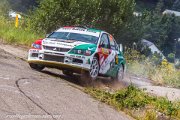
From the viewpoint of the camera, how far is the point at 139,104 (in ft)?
32.2

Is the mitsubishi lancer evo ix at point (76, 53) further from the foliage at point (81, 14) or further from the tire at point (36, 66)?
the foliage at point (81, 14)

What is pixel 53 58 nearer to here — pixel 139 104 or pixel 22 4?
pixel 139 104

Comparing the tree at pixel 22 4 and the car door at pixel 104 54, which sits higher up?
the tree at pixel 22 4

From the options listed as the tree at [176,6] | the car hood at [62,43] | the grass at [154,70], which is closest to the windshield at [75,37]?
the car hood at [62,43]

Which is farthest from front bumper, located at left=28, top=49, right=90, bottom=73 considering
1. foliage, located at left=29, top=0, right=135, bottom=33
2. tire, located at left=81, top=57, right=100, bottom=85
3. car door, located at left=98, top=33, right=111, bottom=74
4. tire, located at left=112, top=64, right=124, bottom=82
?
foliage, located at left=29, top=0, right=135, bottom=33

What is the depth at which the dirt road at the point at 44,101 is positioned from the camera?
7344mm

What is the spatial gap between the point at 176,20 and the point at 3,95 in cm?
4369

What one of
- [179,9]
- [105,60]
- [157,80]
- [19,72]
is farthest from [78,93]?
[179,9]

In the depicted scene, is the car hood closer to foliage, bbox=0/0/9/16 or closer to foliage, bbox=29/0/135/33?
foliage, bbox=29/0/135/33

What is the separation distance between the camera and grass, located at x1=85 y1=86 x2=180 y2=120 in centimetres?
926

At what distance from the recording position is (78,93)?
9.92 m

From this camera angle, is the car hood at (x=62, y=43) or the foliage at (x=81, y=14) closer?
the car hood at (x=62, y=43)

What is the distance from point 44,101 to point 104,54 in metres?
4.60

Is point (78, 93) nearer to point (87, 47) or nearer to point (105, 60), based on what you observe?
point (87, 47)
